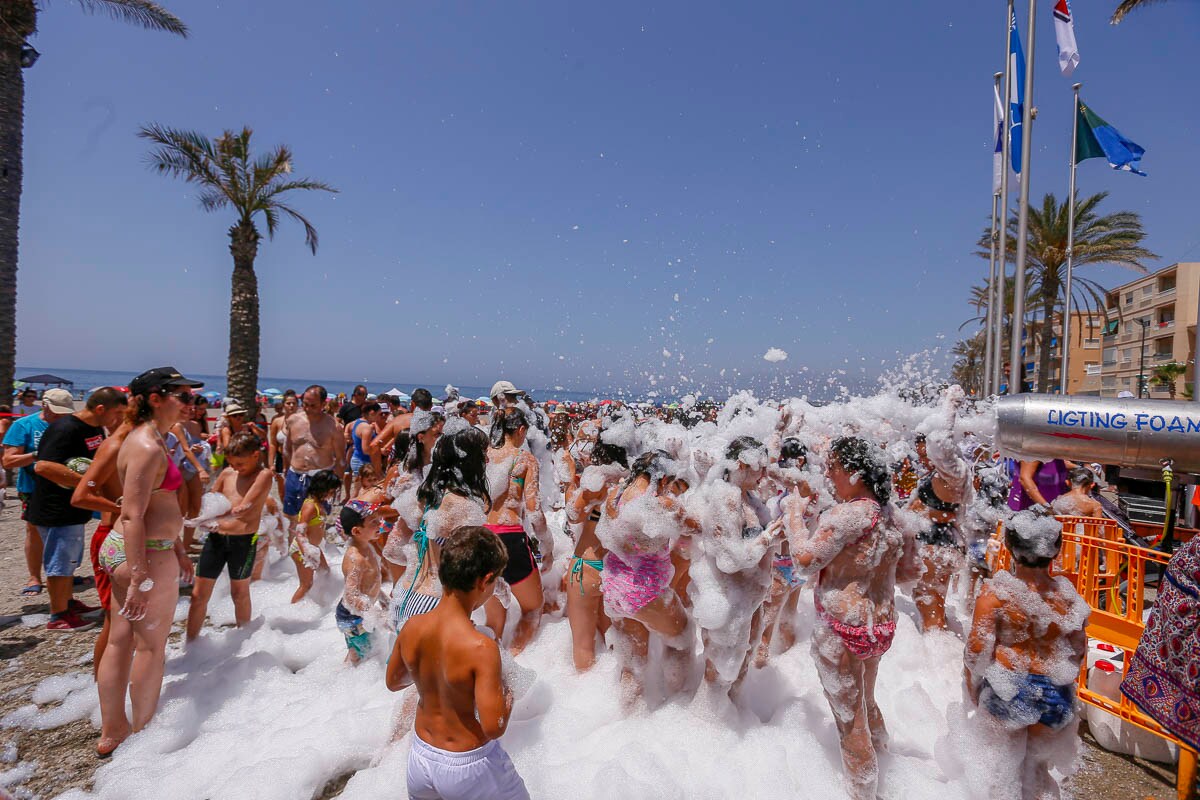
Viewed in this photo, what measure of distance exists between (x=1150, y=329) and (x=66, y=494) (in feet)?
204

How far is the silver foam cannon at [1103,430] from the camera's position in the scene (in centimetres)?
214

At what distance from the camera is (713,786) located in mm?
3016

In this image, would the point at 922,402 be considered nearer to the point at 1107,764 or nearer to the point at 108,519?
the point at 1107,764

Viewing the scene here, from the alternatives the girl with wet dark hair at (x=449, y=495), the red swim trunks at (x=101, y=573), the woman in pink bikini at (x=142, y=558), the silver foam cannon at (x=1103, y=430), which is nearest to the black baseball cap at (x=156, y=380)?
the woman in pink bikini at (x=142, y=558)

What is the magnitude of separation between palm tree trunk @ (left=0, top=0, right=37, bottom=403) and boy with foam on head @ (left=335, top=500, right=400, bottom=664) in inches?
331

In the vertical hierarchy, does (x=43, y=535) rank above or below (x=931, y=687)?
above

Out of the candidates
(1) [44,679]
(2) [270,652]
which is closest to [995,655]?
(2) [270,652]

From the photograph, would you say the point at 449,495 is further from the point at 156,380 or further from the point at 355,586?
the point at 156,380

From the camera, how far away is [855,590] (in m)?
2.88

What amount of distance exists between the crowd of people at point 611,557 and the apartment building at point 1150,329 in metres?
45.4

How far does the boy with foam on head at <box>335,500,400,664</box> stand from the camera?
13.6 ft

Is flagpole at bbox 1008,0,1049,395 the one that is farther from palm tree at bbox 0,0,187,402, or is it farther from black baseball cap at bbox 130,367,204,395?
palm tree at bbox 0,0,187,402

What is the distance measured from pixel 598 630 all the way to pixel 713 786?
4.70ft

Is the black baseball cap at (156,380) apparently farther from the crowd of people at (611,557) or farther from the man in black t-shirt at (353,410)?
the man in black t-shirt at (353,410)
